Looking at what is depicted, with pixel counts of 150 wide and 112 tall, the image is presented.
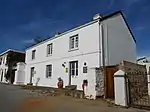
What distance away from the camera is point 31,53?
2595cm

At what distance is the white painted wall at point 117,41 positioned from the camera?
1577 centimetres

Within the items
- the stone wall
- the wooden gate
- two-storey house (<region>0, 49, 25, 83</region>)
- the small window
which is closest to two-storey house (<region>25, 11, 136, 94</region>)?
the small window

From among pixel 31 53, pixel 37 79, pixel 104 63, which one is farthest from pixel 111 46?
pixel 31 53

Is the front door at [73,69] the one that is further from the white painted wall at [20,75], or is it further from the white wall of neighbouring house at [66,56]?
the white painted wall at [20,75]

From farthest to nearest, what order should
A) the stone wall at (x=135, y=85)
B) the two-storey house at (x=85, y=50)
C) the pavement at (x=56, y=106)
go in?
1. the two-storey house at (x=85, y=50)
2. the stone wall at (x=135, y=85)
3. the pavement at (x=56, y=106)

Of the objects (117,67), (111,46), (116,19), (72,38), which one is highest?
(116,19)

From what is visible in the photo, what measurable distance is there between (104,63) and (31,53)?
1429cm

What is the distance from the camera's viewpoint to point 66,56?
18312mm

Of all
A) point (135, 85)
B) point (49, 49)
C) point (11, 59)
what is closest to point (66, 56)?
point (49, 49)

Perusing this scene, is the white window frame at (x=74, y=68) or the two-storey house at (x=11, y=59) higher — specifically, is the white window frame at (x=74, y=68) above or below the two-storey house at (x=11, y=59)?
below

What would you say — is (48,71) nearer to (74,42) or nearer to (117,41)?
(74,42)

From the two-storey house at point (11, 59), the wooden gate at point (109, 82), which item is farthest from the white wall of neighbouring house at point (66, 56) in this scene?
the two-storey house at point (11, 59)

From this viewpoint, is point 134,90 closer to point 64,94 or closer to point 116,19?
point 64,94

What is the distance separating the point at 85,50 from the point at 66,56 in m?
2.88
